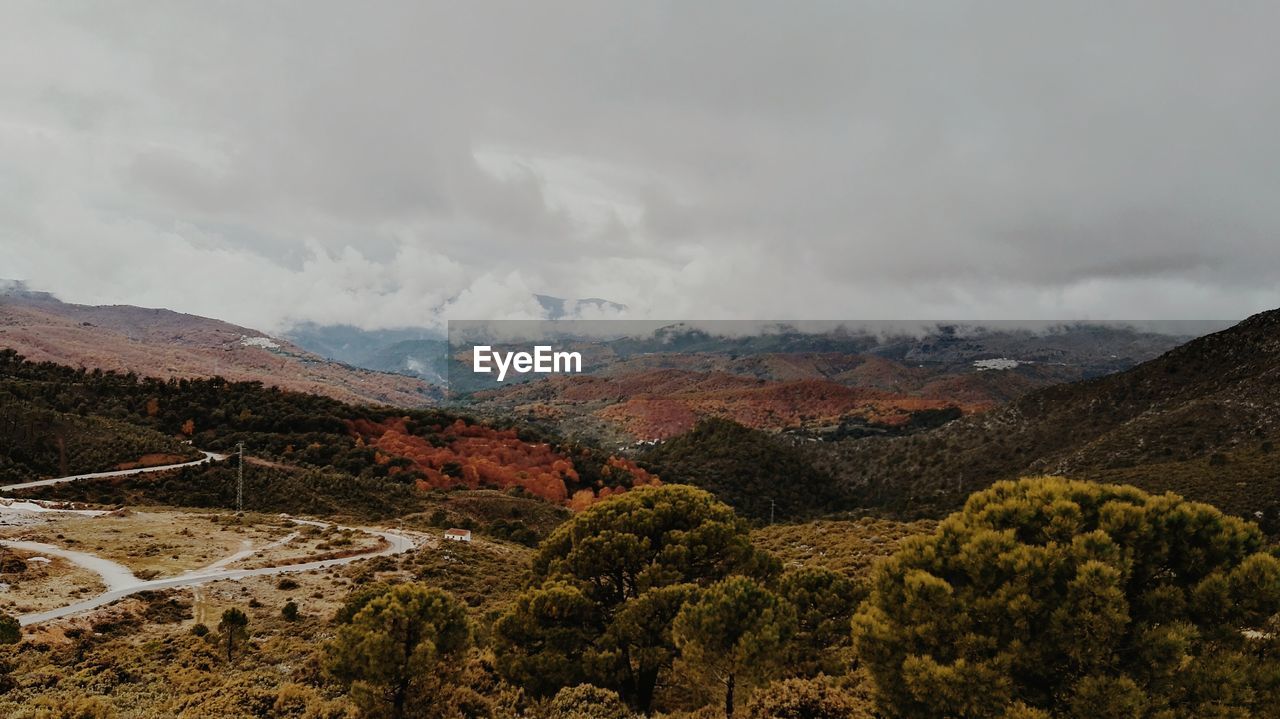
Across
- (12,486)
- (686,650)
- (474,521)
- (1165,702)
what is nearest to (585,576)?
(686,650)

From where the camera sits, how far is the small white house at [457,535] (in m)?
53.0

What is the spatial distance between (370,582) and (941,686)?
35.6 metres

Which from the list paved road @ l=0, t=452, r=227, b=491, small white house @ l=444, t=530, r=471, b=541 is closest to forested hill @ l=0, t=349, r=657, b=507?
paved road @ l=0, t=452, r=227, b=491

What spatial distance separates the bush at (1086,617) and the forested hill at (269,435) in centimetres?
8115

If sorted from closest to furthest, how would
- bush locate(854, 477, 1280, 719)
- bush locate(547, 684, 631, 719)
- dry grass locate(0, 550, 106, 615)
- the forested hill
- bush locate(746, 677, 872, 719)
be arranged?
bush locate(854, 477, 1280, 719) → bush locate(547, 684, 631, 719) → bush locate(746, 677, 872, 719) → dry grass locate(0, 550, 106, 615) → the forested hill

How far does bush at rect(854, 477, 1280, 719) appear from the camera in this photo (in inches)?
403

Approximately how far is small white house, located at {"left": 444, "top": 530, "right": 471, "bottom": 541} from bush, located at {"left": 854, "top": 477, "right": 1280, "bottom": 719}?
153 feet

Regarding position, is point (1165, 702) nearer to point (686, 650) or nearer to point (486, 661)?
point (686, 650)

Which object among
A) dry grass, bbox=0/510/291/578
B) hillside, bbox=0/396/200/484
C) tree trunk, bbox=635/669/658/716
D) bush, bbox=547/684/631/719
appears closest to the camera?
bush, bbox=547/684/631/719

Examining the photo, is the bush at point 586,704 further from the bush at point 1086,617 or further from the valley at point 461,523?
the bush at point 1086,617

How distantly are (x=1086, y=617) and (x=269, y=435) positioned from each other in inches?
4065

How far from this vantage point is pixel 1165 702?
10.1 metres

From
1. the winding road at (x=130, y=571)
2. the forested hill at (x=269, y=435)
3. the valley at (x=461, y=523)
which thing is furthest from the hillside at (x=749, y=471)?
the winding road at (x=130, y=571)

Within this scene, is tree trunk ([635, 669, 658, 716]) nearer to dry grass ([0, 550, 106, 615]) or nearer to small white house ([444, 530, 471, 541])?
dry grass ([0, 550, 106, 615])
